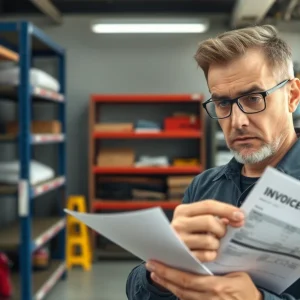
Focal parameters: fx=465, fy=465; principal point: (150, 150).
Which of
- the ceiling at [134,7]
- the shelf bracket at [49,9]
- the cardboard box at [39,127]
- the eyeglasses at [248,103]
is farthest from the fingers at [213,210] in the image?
the ceiling at [134,7]

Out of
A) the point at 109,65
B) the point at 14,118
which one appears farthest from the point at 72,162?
the point at 109,65

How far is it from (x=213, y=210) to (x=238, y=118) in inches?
14.3

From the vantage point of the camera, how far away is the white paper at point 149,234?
824 millimetres

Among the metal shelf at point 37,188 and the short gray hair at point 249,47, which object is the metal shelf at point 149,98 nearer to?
the metal shelf at point 37,188

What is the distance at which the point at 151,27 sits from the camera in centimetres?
542

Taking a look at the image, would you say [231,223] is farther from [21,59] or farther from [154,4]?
[154,4]

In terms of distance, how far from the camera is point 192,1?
5855 mm

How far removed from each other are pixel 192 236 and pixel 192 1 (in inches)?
212

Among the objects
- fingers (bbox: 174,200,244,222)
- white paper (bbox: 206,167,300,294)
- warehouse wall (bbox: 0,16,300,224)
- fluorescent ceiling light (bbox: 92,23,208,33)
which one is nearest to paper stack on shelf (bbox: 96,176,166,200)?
warehouse wall (bbox: 0,16,300,224)

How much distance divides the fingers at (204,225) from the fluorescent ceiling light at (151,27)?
15.1 feet

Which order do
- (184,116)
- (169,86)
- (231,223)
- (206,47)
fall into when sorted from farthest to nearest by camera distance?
(169,86) → (184,116) → (206,47) → (231,223)

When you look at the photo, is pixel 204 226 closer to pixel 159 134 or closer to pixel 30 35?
pixel 30 35

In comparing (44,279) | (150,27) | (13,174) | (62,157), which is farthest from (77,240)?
(150,27)

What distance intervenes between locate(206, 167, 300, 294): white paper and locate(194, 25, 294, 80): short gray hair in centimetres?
48
